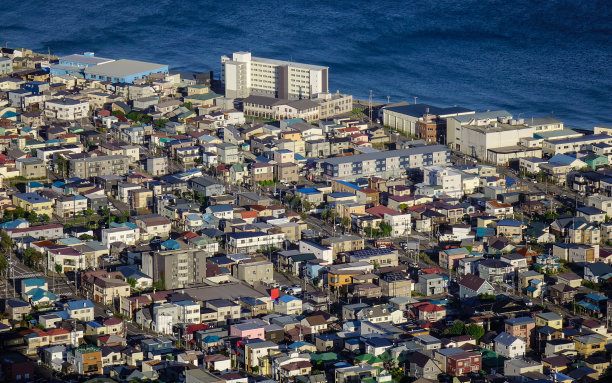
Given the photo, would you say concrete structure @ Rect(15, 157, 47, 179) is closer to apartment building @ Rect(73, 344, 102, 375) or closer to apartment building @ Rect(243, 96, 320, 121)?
apartment building @ Rect(243, 96, 320, 121)

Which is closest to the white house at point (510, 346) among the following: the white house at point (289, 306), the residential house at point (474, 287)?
the residential house at point (474, 287)

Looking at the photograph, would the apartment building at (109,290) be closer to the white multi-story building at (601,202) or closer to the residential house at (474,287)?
the residential house at (474,287)

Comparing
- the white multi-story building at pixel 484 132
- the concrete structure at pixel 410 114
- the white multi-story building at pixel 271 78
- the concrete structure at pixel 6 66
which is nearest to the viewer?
the white multi-story building at pixel 484 132

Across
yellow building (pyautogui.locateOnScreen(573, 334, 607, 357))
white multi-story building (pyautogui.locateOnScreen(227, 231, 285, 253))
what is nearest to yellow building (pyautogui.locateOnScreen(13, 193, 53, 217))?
white multi-story building (pyautogui.locateOnScreen(227, 231, 285, 253))

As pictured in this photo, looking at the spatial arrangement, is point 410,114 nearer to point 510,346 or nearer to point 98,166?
point 98,166

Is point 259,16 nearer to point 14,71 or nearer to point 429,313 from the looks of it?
point 14,71

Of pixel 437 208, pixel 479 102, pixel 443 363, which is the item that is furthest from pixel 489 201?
pixel 479 102
